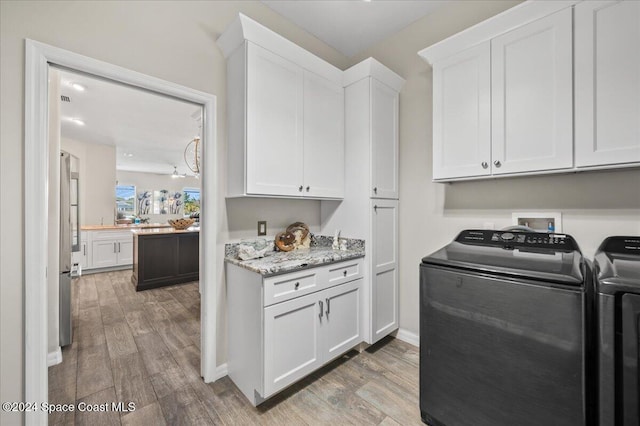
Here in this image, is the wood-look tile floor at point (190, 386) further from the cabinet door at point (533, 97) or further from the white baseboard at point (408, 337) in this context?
the cabinet door at point (533, 97)

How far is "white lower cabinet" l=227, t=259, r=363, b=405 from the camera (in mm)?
1629

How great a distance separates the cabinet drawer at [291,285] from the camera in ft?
5.34

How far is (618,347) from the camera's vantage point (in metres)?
0.98

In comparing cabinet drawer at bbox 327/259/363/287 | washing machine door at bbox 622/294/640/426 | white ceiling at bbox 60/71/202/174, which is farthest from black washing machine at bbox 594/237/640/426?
white ceiling at bbox 60/71/202/174

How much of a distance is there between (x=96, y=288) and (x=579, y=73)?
5984 millimetres

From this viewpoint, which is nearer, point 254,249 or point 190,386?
point 190,386

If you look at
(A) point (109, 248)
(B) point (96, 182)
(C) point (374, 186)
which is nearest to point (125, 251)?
(A) point (109, 248)

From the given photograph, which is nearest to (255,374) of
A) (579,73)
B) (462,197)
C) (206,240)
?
(206,240)

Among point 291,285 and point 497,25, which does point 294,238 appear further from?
point 497,25

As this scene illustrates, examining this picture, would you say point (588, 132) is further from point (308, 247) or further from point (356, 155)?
point (308, 247)

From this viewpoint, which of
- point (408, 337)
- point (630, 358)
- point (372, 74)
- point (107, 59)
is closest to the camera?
point (630, 358)

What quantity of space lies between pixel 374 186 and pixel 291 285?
107cm

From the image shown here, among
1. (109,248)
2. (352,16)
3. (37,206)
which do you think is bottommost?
(109,248)

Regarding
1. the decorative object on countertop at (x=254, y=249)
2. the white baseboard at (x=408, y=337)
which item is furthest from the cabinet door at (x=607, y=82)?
the decorative object on countertop at (x=254, y=249)
